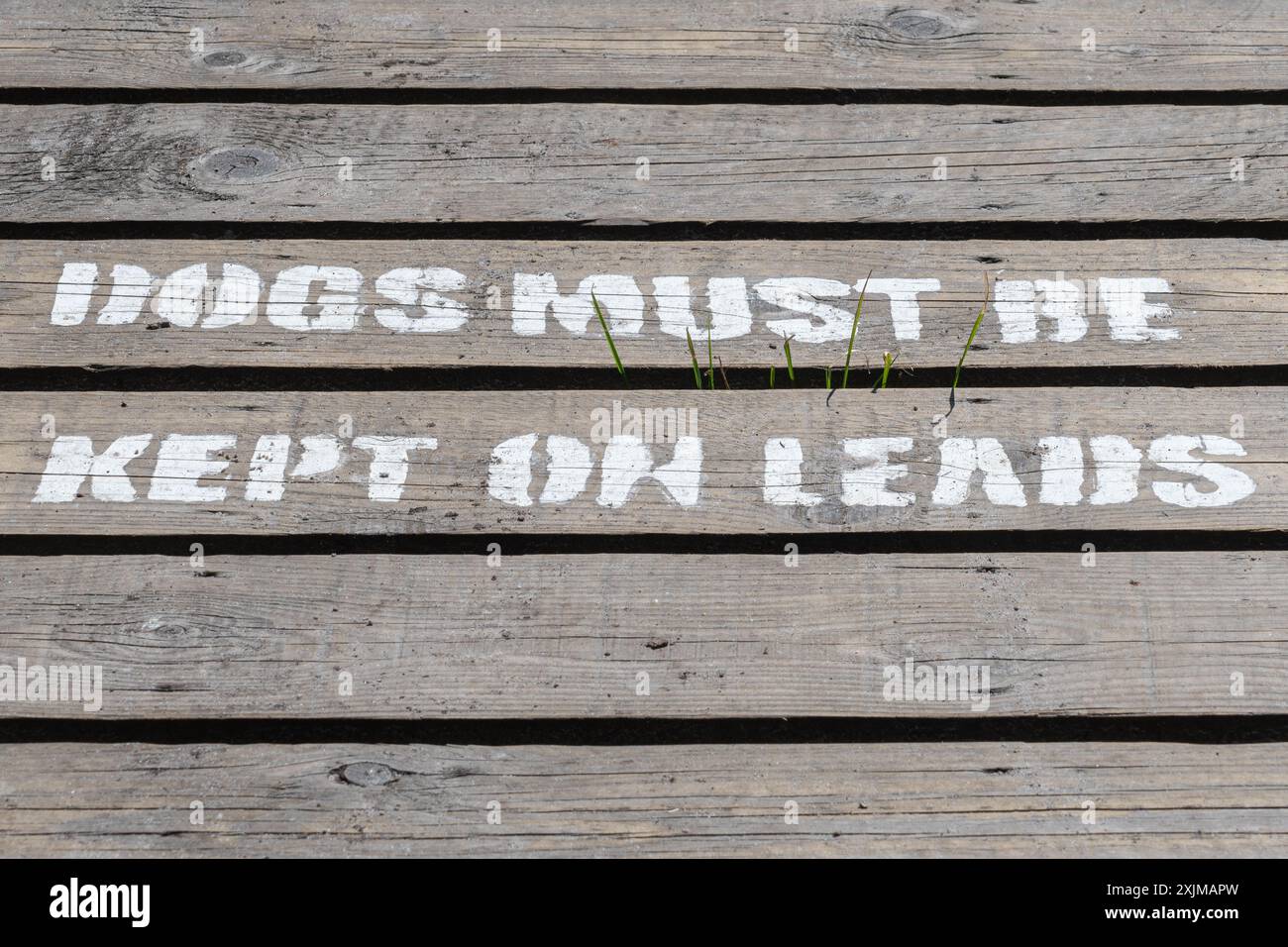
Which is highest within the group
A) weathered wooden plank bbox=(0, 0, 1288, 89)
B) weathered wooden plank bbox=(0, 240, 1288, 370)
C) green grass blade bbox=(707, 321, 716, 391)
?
weathered wooden plank bbox=(0, 0, 1288, 89)

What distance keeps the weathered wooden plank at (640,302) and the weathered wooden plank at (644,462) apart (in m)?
0.09

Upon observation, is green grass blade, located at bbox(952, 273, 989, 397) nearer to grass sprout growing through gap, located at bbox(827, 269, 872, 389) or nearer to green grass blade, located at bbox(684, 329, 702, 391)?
grass sprout growing through gap, located at bbox(827, 269, 872, 389)

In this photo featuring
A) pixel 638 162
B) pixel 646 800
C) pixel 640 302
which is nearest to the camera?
pixel 646 800

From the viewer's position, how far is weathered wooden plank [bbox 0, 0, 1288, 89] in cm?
195

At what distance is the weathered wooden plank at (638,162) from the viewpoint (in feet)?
6.01

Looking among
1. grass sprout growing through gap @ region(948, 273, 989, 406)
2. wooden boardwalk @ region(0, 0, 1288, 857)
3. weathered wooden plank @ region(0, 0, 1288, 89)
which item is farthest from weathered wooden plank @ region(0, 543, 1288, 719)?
weathered wooden plank @ region(0, 0, 1288, 89)

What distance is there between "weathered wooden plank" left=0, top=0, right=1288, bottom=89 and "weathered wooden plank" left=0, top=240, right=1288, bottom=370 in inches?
16.9

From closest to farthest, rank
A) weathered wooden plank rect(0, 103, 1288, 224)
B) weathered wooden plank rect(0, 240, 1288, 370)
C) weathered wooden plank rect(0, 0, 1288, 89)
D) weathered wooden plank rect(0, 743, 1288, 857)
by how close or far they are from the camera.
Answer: weathered wooden plank rect(0, 743, 1288, 857), weathered wooden plank rect(0, 240, 1288, 370), weathered wooden plank rect(0, 103, 1288, 224), weathered wooden plank rect(0, 0, 1288, 89)

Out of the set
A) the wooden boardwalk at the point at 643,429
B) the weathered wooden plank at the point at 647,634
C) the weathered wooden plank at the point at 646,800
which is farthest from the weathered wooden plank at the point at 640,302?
the weathered wooden plank at the point at 646,800

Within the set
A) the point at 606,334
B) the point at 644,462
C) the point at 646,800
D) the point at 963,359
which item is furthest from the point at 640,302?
the point at 646,800

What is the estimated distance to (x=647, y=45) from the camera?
1.98 metres

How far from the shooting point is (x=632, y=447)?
165 centimetres

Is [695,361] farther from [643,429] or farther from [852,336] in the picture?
[852,336]

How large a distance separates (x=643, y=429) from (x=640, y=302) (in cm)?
27
